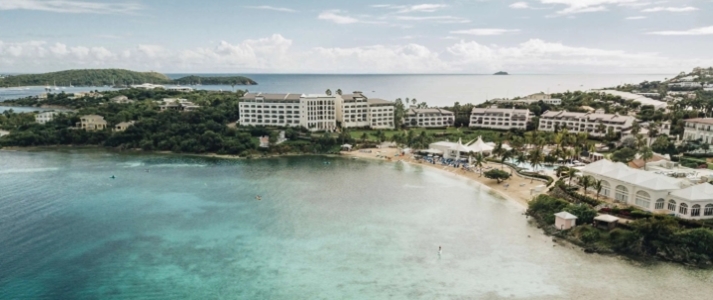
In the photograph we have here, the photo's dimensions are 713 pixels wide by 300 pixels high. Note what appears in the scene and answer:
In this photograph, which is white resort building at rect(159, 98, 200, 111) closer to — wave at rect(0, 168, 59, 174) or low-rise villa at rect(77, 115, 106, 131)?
low-rise villa at rect(77, 115, 106, 131)

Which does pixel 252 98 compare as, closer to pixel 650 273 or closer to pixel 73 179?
pixel 73 179

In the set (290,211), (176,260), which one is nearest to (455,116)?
(290,211)

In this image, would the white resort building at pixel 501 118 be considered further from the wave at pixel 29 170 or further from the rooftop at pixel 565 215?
the wave at pixel 29 170

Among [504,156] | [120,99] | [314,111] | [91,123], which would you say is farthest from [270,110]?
[504,156]

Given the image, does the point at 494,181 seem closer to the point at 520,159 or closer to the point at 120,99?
the point at 520,159

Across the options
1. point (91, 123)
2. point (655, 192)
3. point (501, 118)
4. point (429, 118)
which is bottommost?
point (655, 192)

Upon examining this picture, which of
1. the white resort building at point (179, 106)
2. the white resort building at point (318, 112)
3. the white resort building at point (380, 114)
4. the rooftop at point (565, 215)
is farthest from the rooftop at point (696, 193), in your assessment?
the white resort building at point (179, 106)

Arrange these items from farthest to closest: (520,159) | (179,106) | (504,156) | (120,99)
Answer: (120,99) < (179,106) < (504,156) < (520,159)
